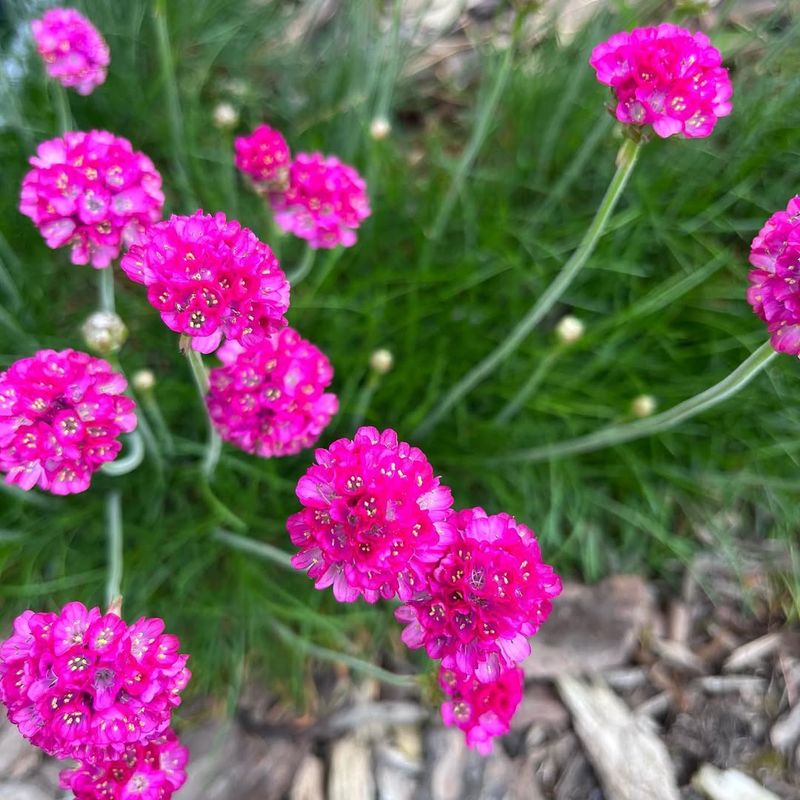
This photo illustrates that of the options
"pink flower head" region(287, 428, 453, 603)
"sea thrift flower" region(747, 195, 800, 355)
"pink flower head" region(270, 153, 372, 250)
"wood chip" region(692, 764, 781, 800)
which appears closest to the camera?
"pink flower head" region(287, 428, 453, 603)

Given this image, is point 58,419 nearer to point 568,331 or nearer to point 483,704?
point 483,704

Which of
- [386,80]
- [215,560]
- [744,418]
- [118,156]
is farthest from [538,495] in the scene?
[118,156]

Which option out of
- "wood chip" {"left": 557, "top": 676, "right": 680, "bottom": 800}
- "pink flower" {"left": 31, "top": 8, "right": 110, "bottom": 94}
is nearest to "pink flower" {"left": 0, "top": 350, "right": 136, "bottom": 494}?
"pink flower" {"left": 31, "top": 8, "right": 110, "bottom": 94}

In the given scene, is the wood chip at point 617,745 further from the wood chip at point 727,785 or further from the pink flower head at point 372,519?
the pink flower head at point 372,519

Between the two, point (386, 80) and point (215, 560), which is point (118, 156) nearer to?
point (386, 80)

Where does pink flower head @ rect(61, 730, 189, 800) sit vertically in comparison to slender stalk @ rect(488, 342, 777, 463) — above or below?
below

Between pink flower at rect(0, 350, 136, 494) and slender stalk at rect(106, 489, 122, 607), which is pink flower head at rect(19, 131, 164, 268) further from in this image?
slender stalk at rect(106, 489, 122, 607)

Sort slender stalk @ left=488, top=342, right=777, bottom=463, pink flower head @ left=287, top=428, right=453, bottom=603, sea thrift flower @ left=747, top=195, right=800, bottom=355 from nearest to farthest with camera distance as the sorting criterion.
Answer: pink flower head @ left=287, top=428, right=453, bottom=603 → sea thrift flower @ left=747, top=195, right=800, bottom=355 → slender stalk @ left=488, top=342, right=777, bottom=463
